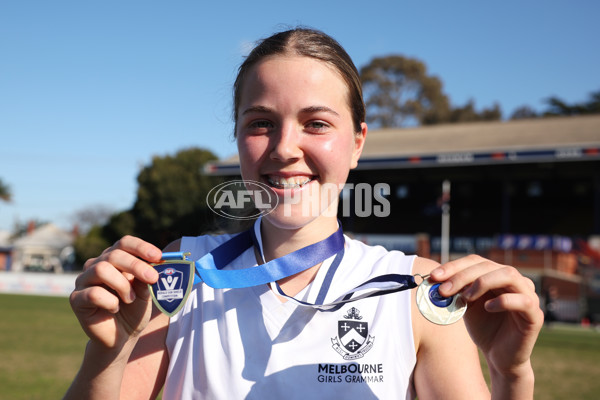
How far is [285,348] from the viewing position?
1.66 m

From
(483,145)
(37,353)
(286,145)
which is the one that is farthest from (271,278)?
(483,145)

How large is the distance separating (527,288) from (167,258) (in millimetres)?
895

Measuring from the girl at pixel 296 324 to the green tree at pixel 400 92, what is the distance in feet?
156

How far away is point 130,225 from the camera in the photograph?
1716 inches

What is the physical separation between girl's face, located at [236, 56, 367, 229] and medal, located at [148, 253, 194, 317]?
321 mm

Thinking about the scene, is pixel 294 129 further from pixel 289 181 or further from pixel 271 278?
pixel 271 278

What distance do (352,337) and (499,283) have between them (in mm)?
456

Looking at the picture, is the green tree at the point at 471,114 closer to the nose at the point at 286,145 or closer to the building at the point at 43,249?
the building at the point at 43,249

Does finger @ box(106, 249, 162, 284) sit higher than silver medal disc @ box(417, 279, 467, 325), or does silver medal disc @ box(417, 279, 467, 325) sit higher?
finger @ box(106, 249, 162, 284)

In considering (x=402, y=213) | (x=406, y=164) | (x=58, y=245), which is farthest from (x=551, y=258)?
(x=58, y=245)

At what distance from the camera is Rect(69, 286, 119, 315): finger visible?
4.72ft

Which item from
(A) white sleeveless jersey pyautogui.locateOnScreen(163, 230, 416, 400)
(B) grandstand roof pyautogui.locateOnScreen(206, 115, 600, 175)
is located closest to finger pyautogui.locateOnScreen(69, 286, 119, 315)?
(A) white sleeveless jersey pyautogui.locateOnScreen(163, 230, 416, 400)

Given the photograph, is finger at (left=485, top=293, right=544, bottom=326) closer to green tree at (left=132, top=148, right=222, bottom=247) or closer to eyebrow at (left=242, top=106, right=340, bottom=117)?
eyebrow at (left=242, top=106, right=340, bottom=117)

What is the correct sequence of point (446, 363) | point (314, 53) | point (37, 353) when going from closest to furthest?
1. point (446, 363)
2. point (314, 53)
3. point (37, 353)
